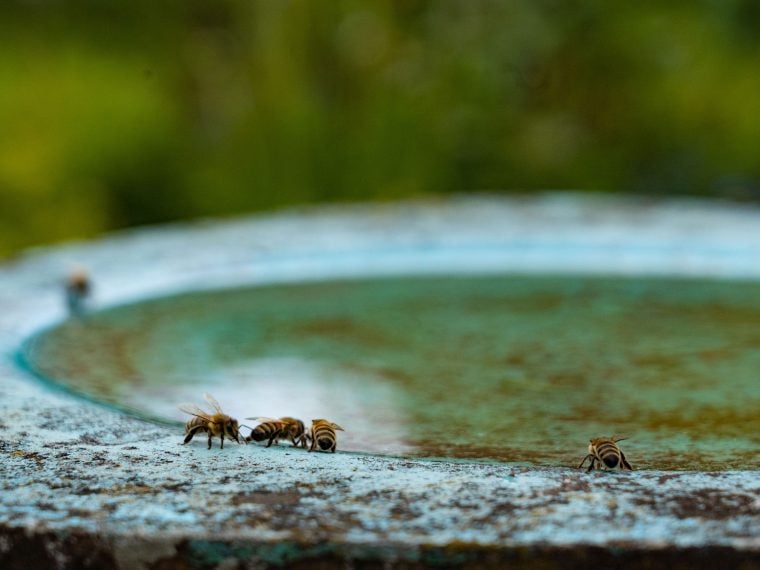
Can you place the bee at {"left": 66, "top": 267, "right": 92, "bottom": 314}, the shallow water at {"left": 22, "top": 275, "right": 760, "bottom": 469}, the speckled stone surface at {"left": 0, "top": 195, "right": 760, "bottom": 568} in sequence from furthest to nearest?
the bee at {"left": 66, "top": 267, "right": 92, "bottom": 314} → the shallow water at {"left": 22, "top": 275, "right": 760, "bottom": 469} → the speckled stone surface at {"left": 0, "top": 195, "right": 760, "bottom": 568}

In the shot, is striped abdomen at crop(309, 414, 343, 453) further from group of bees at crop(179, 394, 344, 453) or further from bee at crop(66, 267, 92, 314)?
bee at crop(66, 267, 92, 314)

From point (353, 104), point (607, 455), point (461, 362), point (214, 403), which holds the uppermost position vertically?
point (353, 104)

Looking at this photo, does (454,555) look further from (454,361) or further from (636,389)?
(454,361)

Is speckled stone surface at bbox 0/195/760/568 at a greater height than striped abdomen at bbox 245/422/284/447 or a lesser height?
lesser

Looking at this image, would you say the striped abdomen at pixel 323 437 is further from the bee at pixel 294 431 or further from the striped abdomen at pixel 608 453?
the striped abdomen at pixel 608 453

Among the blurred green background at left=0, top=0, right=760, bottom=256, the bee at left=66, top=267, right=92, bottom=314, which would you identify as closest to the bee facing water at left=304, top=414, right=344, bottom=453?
the bee at left=66, top=267, right=92, bottom=314

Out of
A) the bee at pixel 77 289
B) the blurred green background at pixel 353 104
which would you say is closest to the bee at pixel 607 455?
the bee at pixel 77 289

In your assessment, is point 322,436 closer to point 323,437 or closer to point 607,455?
point 323,437

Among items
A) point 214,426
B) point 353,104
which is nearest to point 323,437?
point 214,426

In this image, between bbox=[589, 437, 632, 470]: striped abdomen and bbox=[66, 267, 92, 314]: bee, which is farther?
bbox=[66, 267, 92, 314]: bee
